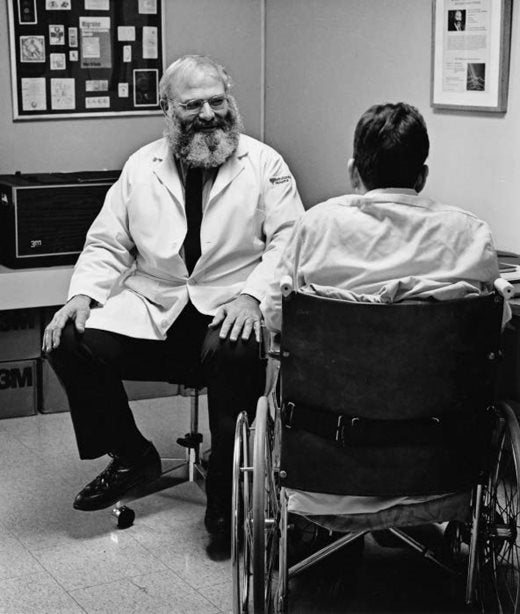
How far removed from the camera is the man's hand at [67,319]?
294cm

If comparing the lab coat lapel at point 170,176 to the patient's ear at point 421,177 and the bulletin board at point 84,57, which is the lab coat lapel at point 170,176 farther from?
the bulletin board at point 84,57

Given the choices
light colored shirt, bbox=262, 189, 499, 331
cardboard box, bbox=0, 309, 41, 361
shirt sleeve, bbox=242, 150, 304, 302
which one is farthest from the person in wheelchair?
cardboard box, bbox=0, 309, 41, 361

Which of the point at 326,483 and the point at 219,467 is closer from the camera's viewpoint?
the point at 326,483

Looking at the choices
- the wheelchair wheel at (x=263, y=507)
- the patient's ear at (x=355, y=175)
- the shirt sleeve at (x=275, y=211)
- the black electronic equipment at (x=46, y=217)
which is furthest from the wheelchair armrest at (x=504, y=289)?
the black electronic equipment at (x=46, y=217)

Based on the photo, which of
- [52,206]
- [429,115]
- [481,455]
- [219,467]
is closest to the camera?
[481,455]

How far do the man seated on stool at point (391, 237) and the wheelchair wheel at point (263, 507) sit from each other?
1.06ft

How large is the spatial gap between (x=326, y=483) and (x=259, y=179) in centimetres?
135

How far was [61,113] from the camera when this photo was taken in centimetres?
435

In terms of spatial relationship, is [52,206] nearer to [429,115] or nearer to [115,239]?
[115,239]

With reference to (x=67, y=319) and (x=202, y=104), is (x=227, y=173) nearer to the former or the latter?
(x=202, y=104)

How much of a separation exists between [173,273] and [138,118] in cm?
157

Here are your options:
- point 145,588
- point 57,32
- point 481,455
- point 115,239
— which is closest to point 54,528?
point 145,588

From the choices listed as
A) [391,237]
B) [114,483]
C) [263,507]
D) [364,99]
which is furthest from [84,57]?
[263,507]

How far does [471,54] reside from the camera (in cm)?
337
